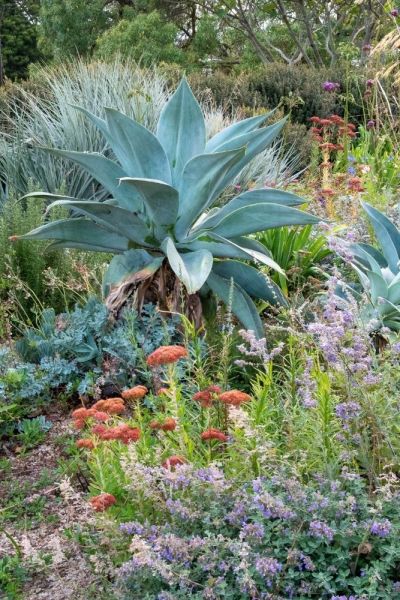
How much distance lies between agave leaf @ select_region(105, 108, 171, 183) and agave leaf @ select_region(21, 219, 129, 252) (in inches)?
13.6

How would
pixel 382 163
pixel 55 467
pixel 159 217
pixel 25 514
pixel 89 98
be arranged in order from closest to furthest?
1. pixel 25 514
2. pixel 55 467
3. pixel 159 217
4. pixel 382 163
5. pixel 89 98

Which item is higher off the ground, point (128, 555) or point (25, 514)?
point (128, 555)

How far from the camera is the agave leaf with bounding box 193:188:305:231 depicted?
3977 millimetres

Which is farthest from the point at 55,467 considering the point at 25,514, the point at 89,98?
the point at 89,98

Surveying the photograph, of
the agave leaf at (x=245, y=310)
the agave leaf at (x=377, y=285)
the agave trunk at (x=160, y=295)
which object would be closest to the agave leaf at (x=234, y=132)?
the agave trunk at (x=160, y=295)

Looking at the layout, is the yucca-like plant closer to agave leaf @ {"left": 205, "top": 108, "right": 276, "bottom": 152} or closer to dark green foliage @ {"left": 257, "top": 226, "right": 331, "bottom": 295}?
agave leaf @ {"left": 205, "top": 108, "right": 276, "bottom": 152}

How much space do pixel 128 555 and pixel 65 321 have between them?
1986 millimetres

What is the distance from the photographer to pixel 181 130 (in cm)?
405

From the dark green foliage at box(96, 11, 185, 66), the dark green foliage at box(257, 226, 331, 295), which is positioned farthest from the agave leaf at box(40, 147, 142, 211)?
the dark green foliage at box(96, 11, 185, 66)

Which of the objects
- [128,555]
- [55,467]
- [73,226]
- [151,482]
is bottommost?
[55,467]

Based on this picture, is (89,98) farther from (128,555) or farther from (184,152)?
(128,555)

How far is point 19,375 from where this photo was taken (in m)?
3.56

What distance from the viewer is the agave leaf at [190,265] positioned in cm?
340

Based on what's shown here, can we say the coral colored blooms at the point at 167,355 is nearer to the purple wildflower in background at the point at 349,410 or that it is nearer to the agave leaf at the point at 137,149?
the purple wildflower in background at the point at 349,410
